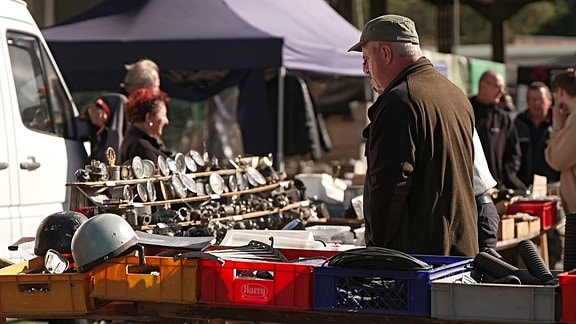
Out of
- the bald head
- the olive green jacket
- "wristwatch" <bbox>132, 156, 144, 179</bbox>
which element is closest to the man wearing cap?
the olive green jacket

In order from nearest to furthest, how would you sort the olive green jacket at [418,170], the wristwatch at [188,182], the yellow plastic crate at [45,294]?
the yellow plastic crate at [45,294] → the olive green jacket at [418,170] → the wristwatch at [188,182]

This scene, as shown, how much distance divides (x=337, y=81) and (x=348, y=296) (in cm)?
1038

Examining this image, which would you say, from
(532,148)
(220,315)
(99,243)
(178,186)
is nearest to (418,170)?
(220,315)

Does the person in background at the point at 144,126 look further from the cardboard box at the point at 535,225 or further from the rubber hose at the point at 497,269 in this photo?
the rubber hose at the point at 497,269

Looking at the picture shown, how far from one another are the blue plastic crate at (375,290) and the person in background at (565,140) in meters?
3.07

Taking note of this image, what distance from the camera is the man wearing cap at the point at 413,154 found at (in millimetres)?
4633

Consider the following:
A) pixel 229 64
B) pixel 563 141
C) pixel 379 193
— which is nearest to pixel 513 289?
pixel 379 193

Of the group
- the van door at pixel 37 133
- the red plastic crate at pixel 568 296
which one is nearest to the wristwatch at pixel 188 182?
the van door at pixel 37 133

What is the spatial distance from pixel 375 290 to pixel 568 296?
672 millimetres

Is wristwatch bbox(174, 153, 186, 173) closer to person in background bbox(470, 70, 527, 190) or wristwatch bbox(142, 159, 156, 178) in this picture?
wristwatch bbox(142, 159, 156, 178)

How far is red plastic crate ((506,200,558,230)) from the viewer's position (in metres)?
8.42

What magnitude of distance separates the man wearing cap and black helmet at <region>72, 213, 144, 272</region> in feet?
3.31

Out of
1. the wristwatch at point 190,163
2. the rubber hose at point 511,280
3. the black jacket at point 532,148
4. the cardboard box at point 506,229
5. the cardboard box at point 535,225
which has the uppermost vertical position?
the wristwatch at point 190,163

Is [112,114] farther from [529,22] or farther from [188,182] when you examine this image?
[529,22]
